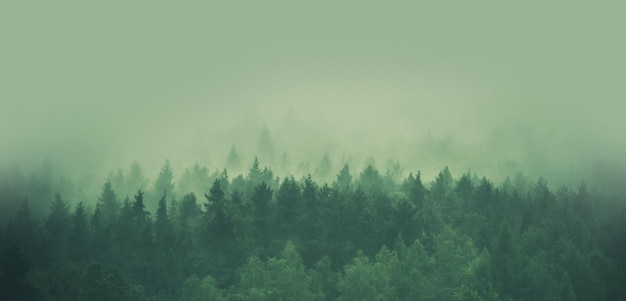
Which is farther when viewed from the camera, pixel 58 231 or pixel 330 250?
pixel 58 231

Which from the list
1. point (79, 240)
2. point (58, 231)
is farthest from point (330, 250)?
point (58, 231)

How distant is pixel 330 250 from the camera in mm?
109562

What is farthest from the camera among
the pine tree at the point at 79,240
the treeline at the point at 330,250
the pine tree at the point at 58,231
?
→ the pine tree at the point at 58,231

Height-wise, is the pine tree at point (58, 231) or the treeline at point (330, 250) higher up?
the pine tree at point (58, 231)

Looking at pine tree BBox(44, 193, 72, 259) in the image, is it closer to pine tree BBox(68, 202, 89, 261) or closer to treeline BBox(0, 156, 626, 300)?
treeline BBox(0, 156, 626, 300)

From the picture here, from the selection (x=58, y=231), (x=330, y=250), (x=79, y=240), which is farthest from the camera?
(x=58, y=231)

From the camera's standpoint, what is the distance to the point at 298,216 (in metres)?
114

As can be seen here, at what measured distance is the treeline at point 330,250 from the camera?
302 feet

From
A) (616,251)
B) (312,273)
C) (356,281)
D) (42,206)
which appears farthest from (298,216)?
(42,206)

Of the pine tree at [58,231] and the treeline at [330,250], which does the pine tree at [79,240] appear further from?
the pine tree at [58,231]

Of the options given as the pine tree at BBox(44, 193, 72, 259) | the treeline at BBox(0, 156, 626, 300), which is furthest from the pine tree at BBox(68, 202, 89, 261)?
the pine tree at BBox(44, 193, 72, 259)

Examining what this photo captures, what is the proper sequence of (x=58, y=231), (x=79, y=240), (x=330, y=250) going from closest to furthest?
1. (x=330, y=250)
2. (x=79, y=240)
3. (x=58, y=231)

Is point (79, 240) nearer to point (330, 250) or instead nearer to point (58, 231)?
point (58, 231)

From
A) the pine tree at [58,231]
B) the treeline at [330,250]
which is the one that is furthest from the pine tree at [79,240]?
the pine tree at [58,231]
